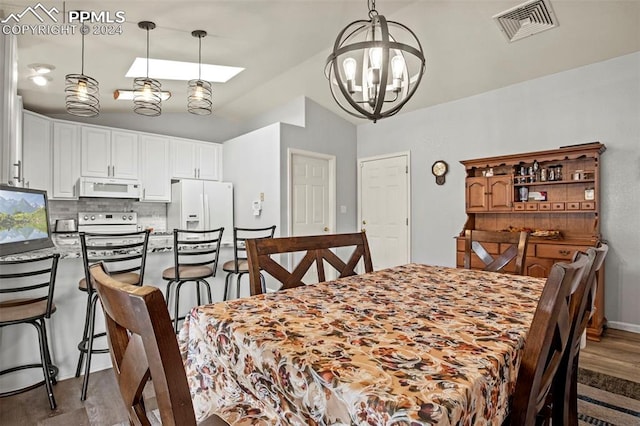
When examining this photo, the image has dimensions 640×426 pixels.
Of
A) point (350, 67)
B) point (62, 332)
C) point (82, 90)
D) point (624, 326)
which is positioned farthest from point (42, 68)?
point (624, 326)

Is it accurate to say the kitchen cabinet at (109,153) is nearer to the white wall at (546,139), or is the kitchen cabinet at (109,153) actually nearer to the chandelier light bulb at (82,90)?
the chandelier light bulb at (82,90)

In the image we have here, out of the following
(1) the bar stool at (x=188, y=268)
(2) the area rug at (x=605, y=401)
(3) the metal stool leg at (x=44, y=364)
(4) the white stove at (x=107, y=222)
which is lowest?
(2) the area rug at (x=605, y=401)

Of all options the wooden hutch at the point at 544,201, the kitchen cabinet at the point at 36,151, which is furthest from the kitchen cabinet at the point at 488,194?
the kitchen cabinet at the point at 36,151

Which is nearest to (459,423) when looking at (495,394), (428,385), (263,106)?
(428,385)

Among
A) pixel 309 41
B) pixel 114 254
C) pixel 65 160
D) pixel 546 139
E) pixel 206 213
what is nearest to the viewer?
pixel 114 254

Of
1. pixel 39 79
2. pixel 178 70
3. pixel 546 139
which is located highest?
pixel 178 70

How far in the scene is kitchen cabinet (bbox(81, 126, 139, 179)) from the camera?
4.62 meters

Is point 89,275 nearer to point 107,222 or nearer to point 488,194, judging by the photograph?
point 107,222

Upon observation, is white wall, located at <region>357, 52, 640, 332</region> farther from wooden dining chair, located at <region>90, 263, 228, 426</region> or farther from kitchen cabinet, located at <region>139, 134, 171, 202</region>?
wooden dining chair, located at <region>90, 263, 228, 426</region>

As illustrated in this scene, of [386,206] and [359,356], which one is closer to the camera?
[359,356]

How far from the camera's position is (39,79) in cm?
338

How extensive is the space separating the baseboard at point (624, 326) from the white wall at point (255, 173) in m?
3.71

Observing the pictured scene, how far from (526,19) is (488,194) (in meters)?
1.76

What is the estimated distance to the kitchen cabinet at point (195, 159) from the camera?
17.6 feet
